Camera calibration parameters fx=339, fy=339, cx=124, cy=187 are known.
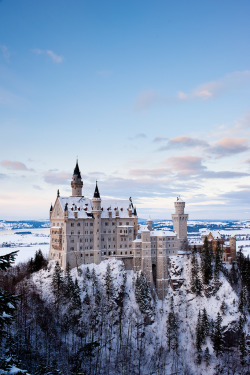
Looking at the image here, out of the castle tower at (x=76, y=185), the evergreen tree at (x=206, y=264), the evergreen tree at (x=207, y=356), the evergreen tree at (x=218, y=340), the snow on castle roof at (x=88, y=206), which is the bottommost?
the evergreen tree at (x=207, y=356)

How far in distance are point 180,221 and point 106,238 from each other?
24.6 metres

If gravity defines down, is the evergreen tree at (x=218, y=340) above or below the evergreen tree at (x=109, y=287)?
below

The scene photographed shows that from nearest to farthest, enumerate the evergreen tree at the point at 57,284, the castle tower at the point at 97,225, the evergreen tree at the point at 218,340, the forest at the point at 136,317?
the forest at the point at 136,317
the evergreen tree at the point at 218,340
the evergreen tree at the point at 57,284
the castle tower at the point at 97,225

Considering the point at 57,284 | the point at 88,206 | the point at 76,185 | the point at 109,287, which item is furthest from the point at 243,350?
the point at 76,185

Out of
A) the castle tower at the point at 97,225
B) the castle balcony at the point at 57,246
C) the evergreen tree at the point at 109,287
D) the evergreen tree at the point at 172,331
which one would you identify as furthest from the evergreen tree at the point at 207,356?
the castle balcony at the point at 57,246

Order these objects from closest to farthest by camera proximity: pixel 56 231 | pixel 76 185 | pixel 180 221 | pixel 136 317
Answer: pixel 136 317 < pixel 56 231 < pixel 76 185 < pixel 180 221

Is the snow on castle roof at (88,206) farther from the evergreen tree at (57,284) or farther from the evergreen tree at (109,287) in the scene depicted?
the evergreen tree at (109,287)

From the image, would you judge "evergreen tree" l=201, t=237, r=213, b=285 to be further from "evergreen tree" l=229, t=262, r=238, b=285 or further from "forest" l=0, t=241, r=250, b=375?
"evergreen tree" l=229, t=262, r=238, b=285

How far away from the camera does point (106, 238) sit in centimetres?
10219

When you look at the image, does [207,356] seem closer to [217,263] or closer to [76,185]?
[217,263]

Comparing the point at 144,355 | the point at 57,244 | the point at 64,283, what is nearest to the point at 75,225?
the point at 57,244

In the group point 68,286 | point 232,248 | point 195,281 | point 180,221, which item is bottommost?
point 195,281

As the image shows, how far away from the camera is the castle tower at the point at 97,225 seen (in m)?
98.8

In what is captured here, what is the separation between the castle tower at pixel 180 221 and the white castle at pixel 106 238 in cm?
356
